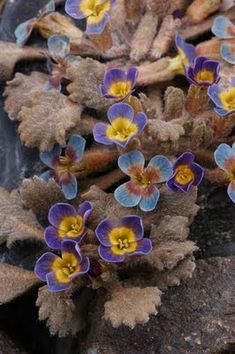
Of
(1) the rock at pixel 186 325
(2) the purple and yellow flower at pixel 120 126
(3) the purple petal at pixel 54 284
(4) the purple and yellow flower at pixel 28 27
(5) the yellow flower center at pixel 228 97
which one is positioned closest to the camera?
(3) the purple petal at pixel 54 284

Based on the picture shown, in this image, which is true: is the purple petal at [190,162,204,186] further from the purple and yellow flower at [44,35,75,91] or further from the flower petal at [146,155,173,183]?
the purple and yellow flower at [44,35,75,91]

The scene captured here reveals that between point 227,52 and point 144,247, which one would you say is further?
→ point 227,52

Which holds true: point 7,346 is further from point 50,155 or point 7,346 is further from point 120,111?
point 120,111

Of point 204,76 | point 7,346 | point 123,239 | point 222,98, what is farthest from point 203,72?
point 7,346

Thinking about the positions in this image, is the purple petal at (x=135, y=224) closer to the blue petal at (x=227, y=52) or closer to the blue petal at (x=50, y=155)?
the blue petal at (x=50, y=155)

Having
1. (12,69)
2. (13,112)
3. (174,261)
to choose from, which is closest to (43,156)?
(13,112)

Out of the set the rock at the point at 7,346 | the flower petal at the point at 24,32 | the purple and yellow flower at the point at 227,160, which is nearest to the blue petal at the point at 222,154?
the purple and yellow flower at the point at 227,160

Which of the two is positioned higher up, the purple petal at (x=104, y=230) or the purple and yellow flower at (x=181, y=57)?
the purple and yellow flower at (x=181, y=57)
